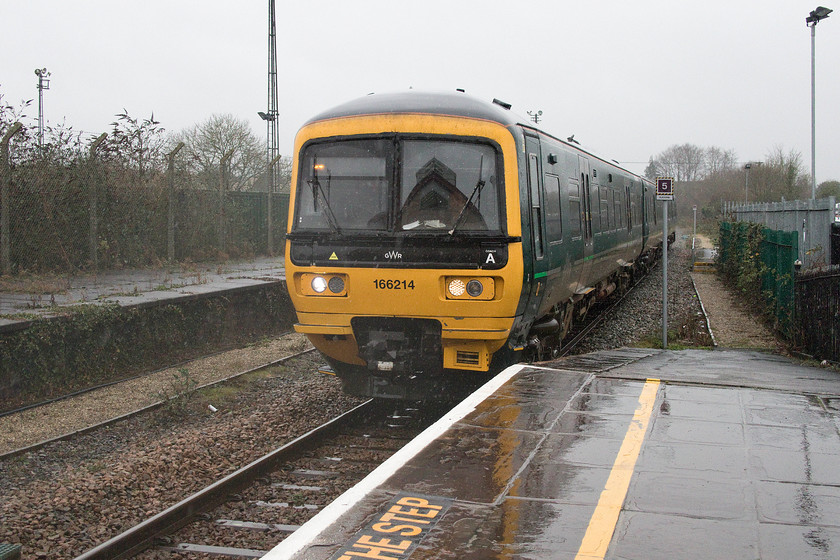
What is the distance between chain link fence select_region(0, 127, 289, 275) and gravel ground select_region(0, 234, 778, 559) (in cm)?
409

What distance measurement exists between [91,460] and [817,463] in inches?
211

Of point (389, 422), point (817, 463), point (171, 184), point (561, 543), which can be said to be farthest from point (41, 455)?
point (171, 184)

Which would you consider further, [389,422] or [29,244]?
[29,244]

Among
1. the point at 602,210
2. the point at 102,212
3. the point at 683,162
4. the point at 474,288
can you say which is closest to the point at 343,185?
the point at 474,288

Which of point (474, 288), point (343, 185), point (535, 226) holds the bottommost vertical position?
point (474, 288)

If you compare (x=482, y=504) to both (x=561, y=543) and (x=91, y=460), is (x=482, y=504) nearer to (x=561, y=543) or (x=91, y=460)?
(x=561, y=543)

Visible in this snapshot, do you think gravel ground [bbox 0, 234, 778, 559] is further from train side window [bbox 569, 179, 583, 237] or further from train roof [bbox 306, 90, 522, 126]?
train side window [bbox 569, 179, 583, 237]

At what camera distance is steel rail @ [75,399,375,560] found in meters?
4.45

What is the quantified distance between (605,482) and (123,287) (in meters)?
10.3

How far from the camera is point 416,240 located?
22.2 feet

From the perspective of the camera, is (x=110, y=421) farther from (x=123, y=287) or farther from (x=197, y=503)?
(x=123, y=287)

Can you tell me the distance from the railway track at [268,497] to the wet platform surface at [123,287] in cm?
411

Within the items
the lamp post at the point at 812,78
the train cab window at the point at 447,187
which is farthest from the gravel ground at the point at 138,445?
the lamp post at the point at 812,78

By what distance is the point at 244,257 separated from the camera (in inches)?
782
